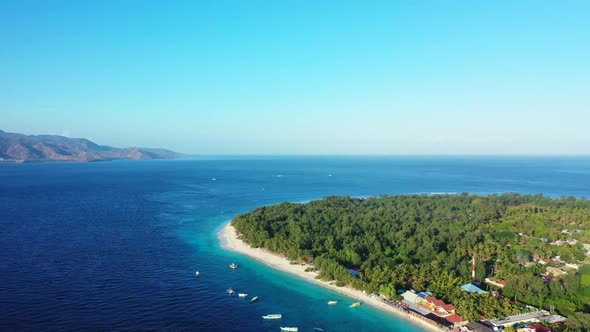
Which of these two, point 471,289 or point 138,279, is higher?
point 471,289

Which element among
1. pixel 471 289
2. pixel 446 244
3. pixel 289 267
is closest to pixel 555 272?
pixel 446 244

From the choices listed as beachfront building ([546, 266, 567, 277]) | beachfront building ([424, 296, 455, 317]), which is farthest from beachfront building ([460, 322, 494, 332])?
beachfront building ([546, 266, 567, 277])

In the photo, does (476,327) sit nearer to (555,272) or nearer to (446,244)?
(555,272)

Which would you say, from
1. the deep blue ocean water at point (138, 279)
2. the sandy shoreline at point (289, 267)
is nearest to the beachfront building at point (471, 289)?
the sandy shoreline at point (289, 267)

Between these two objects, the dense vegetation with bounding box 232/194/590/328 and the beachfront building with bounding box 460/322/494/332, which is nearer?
the beachfront building with bounding box 460/322/494/332

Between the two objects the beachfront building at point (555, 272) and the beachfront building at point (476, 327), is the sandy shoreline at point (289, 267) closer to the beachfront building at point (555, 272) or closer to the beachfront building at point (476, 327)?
the beachfront building at point (476, 327)

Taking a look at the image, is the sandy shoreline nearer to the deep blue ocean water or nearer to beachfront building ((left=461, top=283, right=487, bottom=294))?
the deep blue ocean water

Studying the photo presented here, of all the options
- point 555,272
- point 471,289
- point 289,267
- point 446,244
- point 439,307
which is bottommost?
point 289,267
